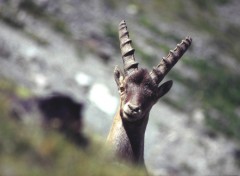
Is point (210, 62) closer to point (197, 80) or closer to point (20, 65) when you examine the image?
point (197, 80)

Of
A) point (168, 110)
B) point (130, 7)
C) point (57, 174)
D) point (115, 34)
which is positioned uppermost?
point (130, 7)

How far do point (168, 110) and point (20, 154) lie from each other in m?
29.9

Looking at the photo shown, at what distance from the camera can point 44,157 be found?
1136cm

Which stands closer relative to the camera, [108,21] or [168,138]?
[168,138]

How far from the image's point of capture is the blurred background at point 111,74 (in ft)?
114

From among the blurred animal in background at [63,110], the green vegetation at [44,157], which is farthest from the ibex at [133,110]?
the blurred animal in background at [63,110]

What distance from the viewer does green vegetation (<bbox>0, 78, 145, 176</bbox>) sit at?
33.4 feet

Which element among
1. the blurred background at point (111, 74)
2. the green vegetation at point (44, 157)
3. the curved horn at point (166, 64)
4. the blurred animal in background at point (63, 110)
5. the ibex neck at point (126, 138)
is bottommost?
the green vegetation at point (44, 157)

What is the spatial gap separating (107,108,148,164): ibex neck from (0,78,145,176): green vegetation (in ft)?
0.86

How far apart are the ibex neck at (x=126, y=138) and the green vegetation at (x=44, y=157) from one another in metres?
0.26

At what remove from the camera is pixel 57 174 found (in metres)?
10.0

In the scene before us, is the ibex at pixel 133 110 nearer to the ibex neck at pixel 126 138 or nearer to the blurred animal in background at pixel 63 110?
the ibex neck at pixel 126 138

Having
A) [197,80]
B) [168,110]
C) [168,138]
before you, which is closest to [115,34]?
[197,80]

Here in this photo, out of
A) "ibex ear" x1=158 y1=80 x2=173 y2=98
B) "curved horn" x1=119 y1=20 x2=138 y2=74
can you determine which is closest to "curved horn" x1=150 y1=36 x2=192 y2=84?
"ibex ear" x1=158 y1=80 x2=173 y2=98
